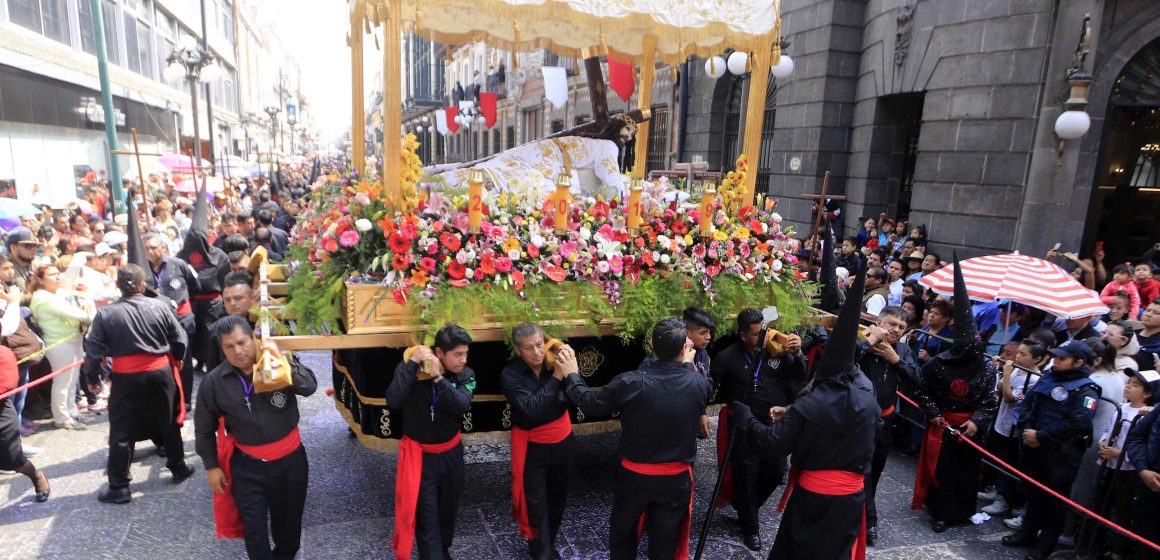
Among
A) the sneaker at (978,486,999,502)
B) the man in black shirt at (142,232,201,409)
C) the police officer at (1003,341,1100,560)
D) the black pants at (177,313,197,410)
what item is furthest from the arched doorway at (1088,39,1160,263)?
the man in black shirt at (142,232,201,409)

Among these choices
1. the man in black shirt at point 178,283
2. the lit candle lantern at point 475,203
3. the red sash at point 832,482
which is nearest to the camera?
the red sash at point 832,482

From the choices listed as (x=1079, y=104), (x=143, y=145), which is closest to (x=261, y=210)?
(x=1079, y=104)

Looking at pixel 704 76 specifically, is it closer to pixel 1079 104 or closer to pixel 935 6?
pixel 935 6

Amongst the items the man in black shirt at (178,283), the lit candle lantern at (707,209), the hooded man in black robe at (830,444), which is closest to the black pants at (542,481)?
the hooded man in black robe at (830,444)

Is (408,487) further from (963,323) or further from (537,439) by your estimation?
(963,323)

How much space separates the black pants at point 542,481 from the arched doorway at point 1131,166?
866 cm

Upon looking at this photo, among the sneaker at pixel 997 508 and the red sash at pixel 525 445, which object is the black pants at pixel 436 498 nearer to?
the red sash at pixel 525 445

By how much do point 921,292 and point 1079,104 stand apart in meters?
3.73

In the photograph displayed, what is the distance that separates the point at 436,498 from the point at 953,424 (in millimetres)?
3638

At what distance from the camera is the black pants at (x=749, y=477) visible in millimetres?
4375

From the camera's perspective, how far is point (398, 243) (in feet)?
12.8

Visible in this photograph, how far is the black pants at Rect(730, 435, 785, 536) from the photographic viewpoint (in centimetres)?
438

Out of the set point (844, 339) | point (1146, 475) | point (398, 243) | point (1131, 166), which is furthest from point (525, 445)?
point (1131, 166)

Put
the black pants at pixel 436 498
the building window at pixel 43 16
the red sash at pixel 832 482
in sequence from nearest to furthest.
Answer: the red sash at pixel 832 482 < the black pants at pixel 436 498 < the building window at pixel 43 16
